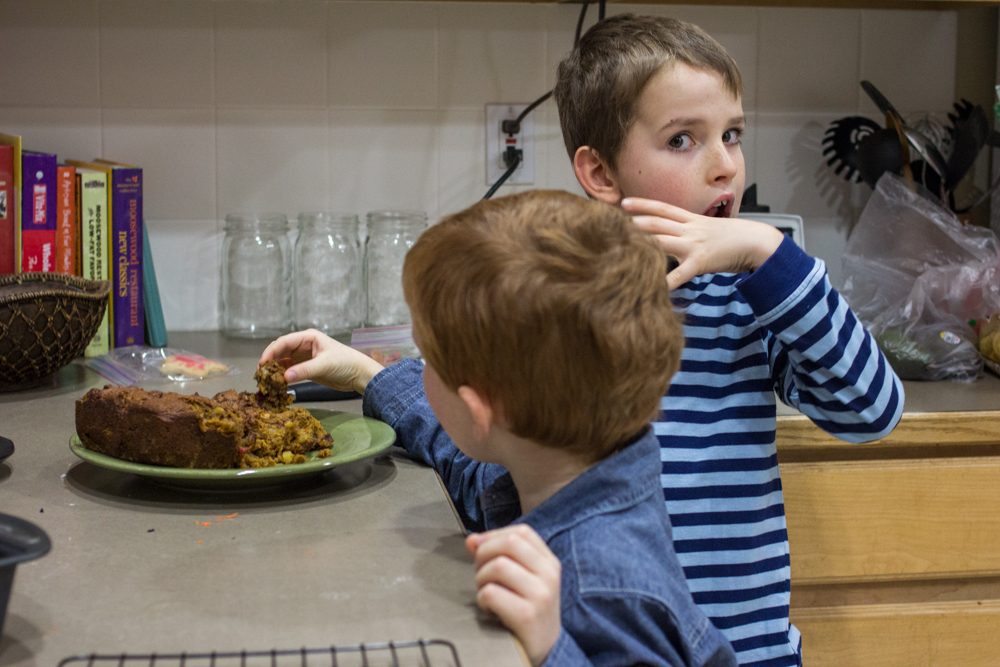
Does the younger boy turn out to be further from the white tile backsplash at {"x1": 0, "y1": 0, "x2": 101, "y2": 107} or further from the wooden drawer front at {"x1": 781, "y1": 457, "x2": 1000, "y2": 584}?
the white tile backsplash at {"x1": 0, "y1": 0, "x2": 101, "y2": 107}

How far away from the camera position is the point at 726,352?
0.98 metres

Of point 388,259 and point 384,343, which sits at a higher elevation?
point 388,259

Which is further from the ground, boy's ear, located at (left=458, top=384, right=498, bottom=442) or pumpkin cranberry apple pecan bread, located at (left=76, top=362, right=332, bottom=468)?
boy's ear, located at (left=458, top=384, right=498, bottom=442)

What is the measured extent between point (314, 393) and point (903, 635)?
91 centimetres

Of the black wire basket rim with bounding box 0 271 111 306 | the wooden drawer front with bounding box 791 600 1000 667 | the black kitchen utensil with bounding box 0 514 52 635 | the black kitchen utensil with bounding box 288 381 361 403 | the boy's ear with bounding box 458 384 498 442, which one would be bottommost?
the wooden drawer front with bounding box 791 600 1000 667

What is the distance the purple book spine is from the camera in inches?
60.7

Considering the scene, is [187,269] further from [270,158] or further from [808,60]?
[808,60]

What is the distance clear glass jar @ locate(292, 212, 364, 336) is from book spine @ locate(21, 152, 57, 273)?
1.41 feet

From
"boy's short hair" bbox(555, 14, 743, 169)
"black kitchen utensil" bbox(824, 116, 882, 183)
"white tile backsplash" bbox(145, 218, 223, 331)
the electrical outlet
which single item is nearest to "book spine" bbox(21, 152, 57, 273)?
"white tile backsplash" bbox(145, 218, 223, 331)

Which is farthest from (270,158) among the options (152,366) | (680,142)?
(680,142)

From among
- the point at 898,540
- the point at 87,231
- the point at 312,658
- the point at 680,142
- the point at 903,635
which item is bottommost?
the point at 903,635

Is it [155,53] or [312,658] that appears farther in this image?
[155,53]

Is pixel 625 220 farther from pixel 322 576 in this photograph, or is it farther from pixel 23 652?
pixel 23 652

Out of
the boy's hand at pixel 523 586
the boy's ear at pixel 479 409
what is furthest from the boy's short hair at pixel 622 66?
the boy's hand at pixel 523 586
